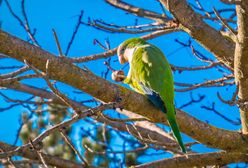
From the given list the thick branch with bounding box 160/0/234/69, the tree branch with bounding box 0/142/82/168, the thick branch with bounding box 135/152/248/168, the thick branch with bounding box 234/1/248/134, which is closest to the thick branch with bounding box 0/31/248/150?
the thick branch with bounding box 234/1/248/134

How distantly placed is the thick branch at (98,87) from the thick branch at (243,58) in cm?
21

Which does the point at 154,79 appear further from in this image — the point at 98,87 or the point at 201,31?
the point at 98,87

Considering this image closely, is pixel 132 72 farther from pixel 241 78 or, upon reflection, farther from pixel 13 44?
pixel 13 44

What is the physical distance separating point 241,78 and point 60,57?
122cm

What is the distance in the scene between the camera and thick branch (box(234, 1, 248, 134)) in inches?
115

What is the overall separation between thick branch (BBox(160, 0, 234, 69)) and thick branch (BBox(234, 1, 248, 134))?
1.17 ft

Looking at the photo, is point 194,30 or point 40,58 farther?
point 194,30

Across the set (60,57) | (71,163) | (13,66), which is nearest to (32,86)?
(13,66)

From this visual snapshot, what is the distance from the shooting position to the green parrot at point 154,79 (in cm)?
309

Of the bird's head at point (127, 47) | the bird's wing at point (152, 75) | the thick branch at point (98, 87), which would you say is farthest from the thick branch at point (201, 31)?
the thick branch at point (98, 87)

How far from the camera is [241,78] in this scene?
325 centimetres

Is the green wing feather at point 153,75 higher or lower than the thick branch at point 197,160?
higher

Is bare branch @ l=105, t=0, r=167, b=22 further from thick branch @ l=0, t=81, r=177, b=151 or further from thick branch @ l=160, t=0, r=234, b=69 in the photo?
thick branch @ l=0, t=81, r=177, b=151

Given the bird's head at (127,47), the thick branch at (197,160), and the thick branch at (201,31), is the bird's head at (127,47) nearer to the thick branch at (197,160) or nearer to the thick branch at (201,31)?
the thick branch at (201,31)
